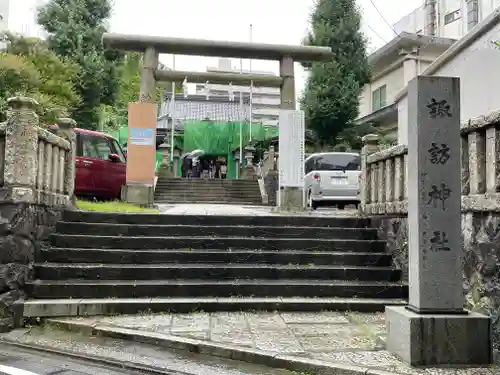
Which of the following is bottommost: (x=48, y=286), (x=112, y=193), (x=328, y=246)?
(x=48, y=286)

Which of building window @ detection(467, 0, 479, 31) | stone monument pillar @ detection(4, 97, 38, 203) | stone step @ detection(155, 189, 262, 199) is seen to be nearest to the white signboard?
stone step @ detection(155, 189, 262, 199)

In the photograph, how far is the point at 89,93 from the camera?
20.1 meters

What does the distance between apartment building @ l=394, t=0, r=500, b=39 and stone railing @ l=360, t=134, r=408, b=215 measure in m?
14.1

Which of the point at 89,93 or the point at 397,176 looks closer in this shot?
the point at 397,176

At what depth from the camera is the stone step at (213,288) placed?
657 centimetres

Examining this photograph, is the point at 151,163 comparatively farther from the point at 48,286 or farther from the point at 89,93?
the point at 89,93

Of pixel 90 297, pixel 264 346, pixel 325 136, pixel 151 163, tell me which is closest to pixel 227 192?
pixel 325 136

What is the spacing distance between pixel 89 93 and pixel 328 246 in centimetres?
1536

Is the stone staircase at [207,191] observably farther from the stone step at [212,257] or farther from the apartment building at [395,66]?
the stone step at [212,257]

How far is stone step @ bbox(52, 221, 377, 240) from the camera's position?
26.1ft

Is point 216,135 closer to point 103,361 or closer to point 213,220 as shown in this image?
point 213,220

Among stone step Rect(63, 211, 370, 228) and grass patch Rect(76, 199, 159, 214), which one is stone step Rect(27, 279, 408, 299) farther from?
grass patch Rect(76, 199, 159, 214)

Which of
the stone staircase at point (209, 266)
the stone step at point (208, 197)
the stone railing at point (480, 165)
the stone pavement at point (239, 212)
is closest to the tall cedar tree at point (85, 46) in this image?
the stone step at point (208, 197)

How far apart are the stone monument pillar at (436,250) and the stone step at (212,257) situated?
286 centimetres
